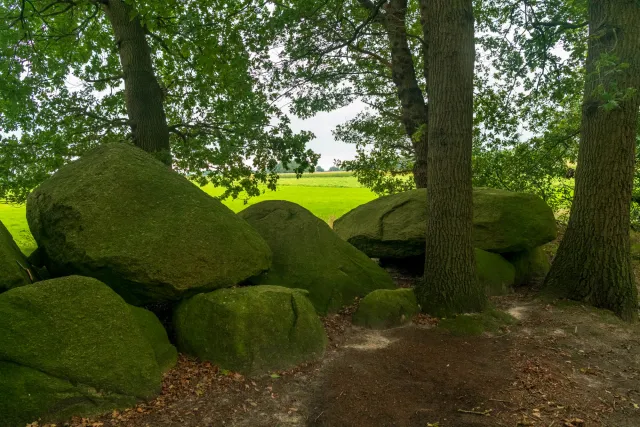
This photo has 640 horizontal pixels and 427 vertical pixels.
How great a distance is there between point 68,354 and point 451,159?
6.28 m

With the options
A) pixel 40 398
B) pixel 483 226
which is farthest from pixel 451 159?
pixel 40 398

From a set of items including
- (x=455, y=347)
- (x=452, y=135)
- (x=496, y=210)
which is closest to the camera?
(x=455, y=347)

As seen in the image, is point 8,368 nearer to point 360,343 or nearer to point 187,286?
point 187,286

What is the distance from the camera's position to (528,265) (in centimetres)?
1100

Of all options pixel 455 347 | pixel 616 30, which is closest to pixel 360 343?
pixel 455 347

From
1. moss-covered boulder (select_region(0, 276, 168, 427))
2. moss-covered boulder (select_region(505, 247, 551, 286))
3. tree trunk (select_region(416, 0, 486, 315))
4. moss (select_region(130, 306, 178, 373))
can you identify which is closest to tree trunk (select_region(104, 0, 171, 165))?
moss (select_region(130, 306, 178, 373))

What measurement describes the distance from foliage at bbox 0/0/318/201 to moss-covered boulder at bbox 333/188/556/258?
9.07 ft

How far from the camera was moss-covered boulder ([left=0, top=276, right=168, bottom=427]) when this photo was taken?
4438 mm

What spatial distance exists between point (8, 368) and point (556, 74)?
39.8 ft

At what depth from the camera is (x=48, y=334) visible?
15.5 feet

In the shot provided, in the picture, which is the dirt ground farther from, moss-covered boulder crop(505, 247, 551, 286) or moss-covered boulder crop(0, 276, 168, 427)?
moss-covered boulder crop(505, 247, 551, 286)

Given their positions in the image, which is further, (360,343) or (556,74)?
(556,74)

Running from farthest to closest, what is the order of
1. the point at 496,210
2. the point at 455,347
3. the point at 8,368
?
the point at 496,210, the point at 455,347, the point at 8,368

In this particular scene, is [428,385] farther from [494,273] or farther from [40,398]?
[494,273]
